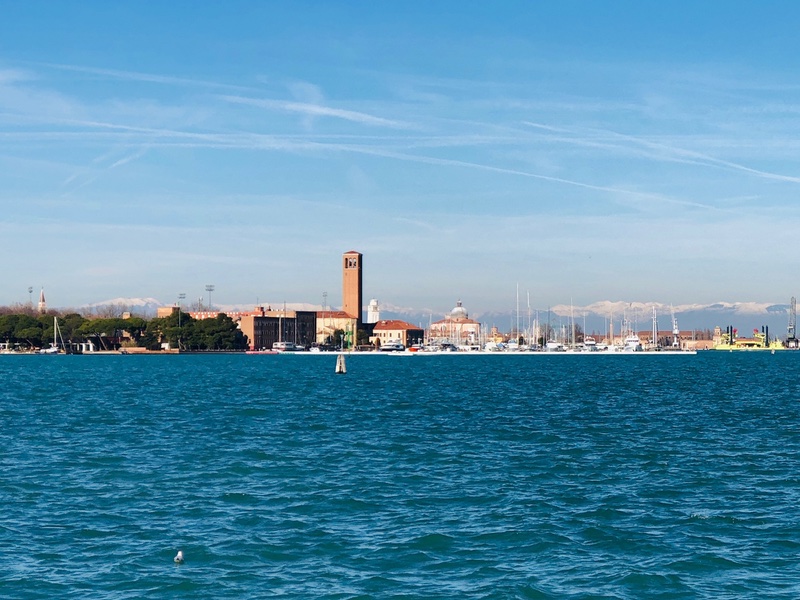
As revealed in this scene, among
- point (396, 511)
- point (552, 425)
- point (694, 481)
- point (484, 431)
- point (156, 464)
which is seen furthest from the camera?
point (552, 425)

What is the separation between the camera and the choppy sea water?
18.4 metres

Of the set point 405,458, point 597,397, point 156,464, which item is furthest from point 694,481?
point 597,397

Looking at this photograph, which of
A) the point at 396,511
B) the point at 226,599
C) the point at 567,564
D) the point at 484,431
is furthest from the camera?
the point at 484,431

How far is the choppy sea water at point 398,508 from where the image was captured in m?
18.4

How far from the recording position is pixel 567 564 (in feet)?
63.9

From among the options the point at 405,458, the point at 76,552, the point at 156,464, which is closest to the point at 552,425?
the point at 405,458

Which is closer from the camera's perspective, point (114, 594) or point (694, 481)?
point (114, 594)

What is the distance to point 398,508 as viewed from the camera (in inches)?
976

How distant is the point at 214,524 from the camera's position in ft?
74.5

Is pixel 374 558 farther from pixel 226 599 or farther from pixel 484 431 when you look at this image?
pixel 484 431

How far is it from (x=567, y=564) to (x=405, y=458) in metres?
14.9

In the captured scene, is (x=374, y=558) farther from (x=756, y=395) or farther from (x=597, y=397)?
(x=756, y=395)

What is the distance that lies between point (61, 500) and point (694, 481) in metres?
17.0

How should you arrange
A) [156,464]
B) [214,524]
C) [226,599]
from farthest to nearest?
[156,464] < [214,524] < [226,599]
